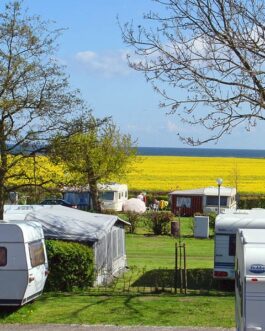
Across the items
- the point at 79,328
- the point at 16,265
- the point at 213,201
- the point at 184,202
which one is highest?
the point at 213,201

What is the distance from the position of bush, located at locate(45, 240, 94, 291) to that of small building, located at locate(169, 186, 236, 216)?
94.4 ft

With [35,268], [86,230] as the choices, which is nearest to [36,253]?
[35,268]

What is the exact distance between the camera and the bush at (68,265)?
1703 cm

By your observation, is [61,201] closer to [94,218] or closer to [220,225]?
[94,218]

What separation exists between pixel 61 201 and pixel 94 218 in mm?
23418

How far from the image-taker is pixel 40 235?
15.0 meters

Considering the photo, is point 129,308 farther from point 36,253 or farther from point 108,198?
point 108,198

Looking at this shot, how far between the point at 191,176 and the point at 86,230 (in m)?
53.9

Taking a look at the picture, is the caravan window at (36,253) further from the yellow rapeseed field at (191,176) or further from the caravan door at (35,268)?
the yellow rapeseed field at (191,176)

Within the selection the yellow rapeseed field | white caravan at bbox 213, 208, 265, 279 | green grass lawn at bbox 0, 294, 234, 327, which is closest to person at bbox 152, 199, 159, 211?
the yellow rapeseed field

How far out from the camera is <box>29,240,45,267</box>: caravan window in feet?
46.2

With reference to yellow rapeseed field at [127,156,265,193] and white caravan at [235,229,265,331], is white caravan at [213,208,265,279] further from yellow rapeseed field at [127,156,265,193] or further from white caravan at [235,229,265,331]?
yellow rapeseed field at [127,156,265,193]

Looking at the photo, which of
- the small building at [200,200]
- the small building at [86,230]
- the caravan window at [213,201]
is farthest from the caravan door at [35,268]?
the caravan window at [213,201]

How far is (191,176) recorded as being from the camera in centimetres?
7275
